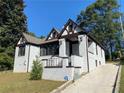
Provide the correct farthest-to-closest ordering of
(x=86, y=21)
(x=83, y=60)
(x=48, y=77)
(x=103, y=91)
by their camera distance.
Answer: (x=86, y=21) < (x=83, y=60) < (x=48, y=77) < (x=103, y=91)

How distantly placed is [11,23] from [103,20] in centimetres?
2190

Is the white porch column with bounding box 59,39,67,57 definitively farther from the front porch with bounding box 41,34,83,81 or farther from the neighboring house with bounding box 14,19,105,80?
the front porch with bounding box 41,34,83,81

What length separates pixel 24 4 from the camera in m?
42.6

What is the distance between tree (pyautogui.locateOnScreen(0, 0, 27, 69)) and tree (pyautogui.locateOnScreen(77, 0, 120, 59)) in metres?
15.9

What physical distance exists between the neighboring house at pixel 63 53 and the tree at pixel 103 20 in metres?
15.6

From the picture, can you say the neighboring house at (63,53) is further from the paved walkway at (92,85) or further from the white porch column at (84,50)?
the paved walkway at (92,85)

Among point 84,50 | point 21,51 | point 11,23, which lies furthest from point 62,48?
point 11,23

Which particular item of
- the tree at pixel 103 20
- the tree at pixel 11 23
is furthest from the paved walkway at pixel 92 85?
the tree at pixel 103 20

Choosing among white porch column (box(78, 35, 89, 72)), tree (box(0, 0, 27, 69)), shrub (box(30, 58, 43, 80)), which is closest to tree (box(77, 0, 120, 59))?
tree (box(0, 0, 27, 69))

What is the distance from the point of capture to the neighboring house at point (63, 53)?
15.9 m

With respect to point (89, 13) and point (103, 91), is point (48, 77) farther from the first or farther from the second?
point (89, 13)

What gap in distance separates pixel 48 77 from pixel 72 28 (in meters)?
8.61

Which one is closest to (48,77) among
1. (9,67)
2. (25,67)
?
(25,67)

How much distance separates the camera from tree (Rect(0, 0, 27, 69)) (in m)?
34.4
